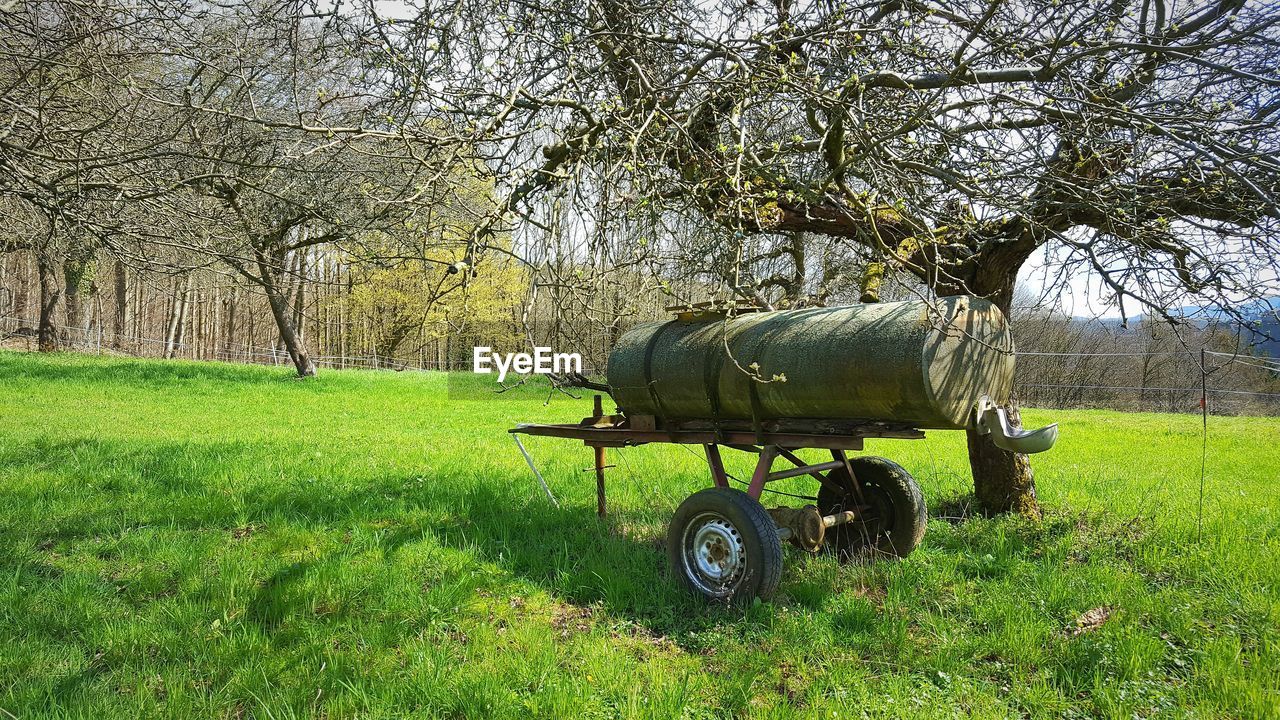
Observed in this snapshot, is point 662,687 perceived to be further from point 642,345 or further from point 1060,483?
point 1060,483

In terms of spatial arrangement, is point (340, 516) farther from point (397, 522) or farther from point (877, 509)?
point (877, 509)

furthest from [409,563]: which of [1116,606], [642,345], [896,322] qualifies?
[1116,606]

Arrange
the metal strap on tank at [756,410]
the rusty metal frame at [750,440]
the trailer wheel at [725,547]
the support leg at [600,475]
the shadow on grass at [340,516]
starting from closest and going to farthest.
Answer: the trailer wheel at [725,547] < the rusty metal frame at [750,440] < the metal strap on tank at [756,410] < the shadow on grass at [340,516] < the support leg at [600,475]

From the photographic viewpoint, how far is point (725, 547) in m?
4.30

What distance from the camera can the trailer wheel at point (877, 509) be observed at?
4957 millimetres

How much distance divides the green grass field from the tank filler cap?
3.29 feet

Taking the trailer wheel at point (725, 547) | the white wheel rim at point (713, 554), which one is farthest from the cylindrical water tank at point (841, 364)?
the white wheel rim at point (713, 554)

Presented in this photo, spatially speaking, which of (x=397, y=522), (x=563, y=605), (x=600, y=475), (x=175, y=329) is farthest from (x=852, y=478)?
(x=175, y=329)

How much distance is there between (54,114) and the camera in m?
5.70

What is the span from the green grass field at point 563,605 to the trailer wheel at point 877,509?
25cm

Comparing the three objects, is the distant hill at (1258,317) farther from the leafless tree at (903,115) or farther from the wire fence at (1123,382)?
the wire fence at (1123,382)

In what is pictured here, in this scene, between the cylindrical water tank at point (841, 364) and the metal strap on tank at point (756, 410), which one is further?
the metal strap on tank at point (756, 410)

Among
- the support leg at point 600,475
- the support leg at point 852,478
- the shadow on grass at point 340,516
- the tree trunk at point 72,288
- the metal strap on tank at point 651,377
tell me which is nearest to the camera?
the shadow on grass at point 340,516

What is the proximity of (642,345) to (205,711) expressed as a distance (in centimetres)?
317
